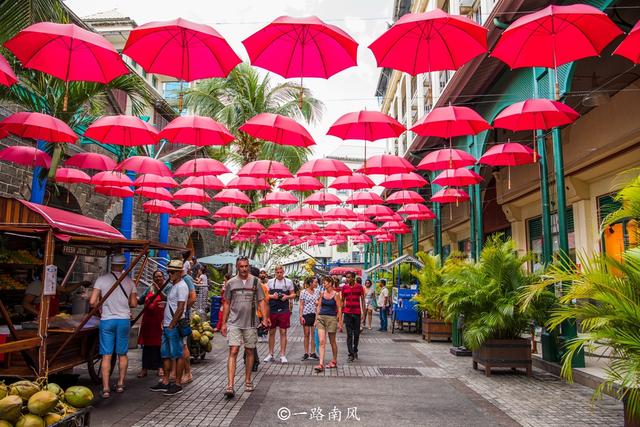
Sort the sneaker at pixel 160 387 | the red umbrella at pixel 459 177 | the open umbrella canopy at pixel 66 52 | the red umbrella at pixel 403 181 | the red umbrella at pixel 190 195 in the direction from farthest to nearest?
the red umbrella at pixel 190 195
the red umbrella at pixel 403 181
the red umbrella at pixel 459 177
the sneaker at pixel 160 387
the open umbrella canopy at pixel 66 52

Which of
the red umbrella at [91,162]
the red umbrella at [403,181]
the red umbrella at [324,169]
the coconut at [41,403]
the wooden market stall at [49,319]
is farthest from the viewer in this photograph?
the red umbrella at [403,181]

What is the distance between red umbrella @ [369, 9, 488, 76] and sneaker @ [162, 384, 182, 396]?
5.82m

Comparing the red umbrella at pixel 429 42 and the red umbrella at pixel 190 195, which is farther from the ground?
the red umbrella at pixel 429 42

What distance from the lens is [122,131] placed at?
432 inches

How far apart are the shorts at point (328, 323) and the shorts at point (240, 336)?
2.26 m

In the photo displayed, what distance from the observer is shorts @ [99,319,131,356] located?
7.30m

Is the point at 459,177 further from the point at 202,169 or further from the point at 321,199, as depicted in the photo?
the point at 202,169

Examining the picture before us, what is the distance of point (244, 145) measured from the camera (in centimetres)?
2228

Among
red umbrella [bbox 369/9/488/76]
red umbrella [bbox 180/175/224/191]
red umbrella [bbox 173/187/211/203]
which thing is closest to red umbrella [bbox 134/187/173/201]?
red umbrella [bbox 173/187/211/203]

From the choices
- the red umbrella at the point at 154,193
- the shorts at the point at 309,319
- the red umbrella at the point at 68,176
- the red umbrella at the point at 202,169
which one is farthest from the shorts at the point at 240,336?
the red umbrella at the point at 154,193

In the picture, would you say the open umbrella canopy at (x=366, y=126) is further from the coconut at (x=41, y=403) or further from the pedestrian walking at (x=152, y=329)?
the coconut at (x=41, y=403)

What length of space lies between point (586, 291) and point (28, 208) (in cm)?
782

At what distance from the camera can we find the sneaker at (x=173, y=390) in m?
7.51

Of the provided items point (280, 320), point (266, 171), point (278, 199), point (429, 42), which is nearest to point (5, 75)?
point (429, 42)
